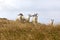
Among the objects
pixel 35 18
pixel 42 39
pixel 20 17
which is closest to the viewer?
pixel 42 39

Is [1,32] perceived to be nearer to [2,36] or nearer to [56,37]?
[2,36]

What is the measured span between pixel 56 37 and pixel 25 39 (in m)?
1.76

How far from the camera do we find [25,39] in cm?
1306

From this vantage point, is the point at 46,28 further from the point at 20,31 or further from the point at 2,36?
the point at 2,36

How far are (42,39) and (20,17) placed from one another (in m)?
18.4

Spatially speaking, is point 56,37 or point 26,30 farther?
point 26,30

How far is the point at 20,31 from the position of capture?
14523 millimetres

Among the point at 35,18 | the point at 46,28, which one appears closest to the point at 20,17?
the point at 35,18

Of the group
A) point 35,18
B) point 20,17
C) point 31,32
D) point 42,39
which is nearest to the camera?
point 42,39

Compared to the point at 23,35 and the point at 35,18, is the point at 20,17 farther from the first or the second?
the point at 23,35

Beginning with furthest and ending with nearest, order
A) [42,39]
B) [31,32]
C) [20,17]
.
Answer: [20,17]
[31,32]
[42,39]

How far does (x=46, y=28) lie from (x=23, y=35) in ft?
6.25

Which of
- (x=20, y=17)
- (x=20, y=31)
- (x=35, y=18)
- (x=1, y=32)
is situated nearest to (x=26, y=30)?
(x=20, y=31)

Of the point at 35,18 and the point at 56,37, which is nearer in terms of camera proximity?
the point at 56,37
